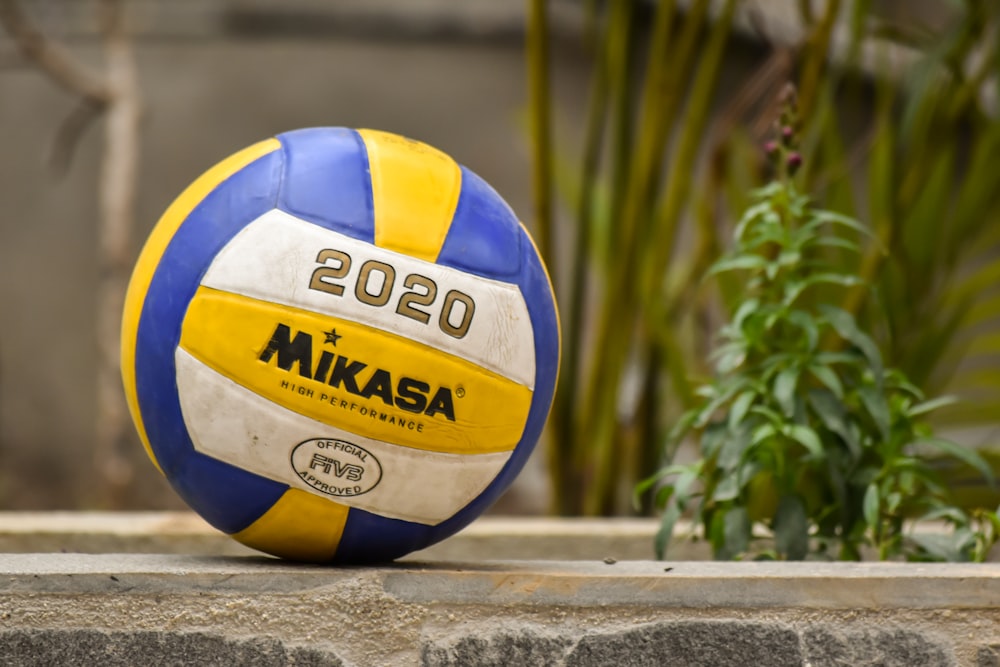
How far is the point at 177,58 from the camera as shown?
19.3 feet

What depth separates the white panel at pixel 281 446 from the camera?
1.58m

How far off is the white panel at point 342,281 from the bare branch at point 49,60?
3847 mm

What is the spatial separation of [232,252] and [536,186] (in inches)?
61.4

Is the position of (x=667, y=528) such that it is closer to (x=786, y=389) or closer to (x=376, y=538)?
(x=786, y=389)

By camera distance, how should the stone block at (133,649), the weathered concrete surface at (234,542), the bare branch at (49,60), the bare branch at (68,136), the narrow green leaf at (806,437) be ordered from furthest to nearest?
1. the bare branch at (68,136)
2. the bare branch at (49,60)
3. the weathered concrete surface at (234,542)
4. the narrow green leaf at (806,437)
5. the stone block at (133,649)

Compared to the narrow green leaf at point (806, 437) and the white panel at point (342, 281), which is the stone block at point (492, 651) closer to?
the white panel at point (342, 281)

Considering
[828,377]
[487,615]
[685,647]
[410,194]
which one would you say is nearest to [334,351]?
[410,194]

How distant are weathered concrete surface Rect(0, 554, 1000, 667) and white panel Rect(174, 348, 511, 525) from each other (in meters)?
0.10

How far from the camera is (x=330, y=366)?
5.12 feet

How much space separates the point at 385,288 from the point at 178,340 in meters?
0.29

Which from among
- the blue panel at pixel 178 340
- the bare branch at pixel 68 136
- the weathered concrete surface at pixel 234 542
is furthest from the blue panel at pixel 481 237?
the bare branch at pixel 68 136

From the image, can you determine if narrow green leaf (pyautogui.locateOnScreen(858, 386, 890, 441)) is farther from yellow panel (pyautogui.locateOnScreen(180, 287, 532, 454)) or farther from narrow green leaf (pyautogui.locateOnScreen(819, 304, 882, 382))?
yellow panel (pyautogui.locateOnScreen(180, 287, 532, 454))

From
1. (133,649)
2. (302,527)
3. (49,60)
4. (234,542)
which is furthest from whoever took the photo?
(49,60)

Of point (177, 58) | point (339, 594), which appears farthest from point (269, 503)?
point (177, 58)
